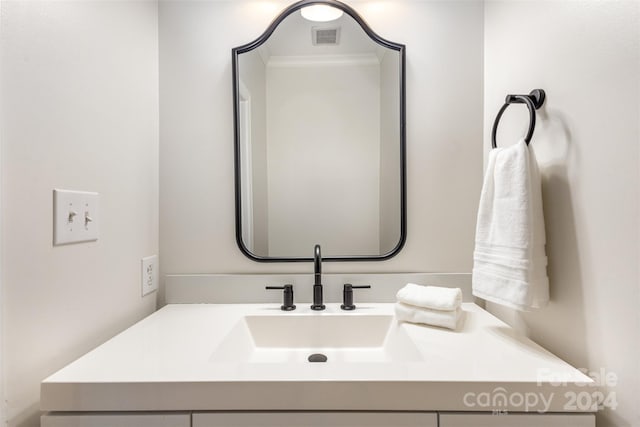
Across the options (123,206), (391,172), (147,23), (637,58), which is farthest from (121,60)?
(637,58)

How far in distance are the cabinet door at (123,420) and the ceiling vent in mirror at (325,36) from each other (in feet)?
3.79

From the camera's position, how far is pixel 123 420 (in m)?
0.63

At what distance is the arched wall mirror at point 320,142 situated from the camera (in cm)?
116

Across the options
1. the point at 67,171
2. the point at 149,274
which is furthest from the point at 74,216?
the point at 149,274

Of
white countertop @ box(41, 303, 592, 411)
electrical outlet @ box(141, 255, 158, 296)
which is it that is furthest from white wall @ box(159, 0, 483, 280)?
white countertop @ box(41, 303, 592, 411)

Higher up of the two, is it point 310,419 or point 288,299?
point 288,299

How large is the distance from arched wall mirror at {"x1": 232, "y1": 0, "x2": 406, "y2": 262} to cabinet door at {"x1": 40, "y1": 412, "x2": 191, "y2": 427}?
59 cm

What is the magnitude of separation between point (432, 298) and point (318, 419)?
459 millimetres

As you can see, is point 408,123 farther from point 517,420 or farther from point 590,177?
point 517,420

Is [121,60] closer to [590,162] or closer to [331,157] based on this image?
[331,157]

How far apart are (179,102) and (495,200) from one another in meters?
1.07

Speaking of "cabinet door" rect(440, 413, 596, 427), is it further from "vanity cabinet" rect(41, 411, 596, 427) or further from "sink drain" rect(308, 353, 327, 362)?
"sink drain" rect(308, 353, 327, 362)

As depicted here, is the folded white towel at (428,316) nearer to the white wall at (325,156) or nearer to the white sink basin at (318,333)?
the white sink basin at (318,333)

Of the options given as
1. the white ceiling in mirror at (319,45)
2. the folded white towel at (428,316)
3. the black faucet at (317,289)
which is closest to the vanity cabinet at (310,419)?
the folded white towel at (428,316)
